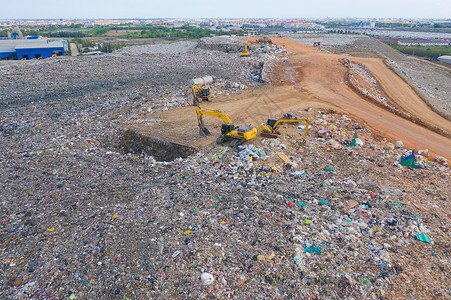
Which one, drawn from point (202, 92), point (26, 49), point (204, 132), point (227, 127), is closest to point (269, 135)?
point (227, 127)

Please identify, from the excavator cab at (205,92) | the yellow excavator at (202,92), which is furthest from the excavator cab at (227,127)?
the excavator cab at (205,92)

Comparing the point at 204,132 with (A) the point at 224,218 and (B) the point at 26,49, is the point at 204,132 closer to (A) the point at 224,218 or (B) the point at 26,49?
(A) the point at 224,218

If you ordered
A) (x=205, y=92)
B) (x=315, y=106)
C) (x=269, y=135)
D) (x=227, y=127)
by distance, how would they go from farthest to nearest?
(x=205, y=92) < (x=315, y=106) < (x=269, y=135) < (x=227, y=127)

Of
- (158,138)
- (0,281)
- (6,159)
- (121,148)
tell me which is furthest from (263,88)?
(0,281)

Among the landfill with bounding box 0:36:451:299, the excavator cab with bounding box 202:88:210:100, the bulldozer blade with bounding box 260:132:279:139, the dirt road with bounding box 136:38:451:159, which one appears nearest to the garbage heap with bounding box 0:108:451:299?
the landfill with bounding box 0:36:451:299

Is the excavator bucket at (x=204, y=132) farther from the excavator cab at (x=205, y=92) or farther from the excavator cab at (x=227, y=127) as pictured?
the excavator cab at (x=205, y=92)

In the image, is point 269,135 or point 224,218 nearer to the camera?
point 224,218

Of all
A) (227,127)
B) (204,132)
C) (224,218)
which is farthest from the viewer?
(204,132)

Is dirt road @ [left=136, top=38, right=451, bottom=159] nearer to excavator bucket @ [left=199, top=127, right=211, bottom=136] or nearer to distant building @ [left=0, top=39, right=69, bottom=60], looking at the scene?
excavator bucket @ [left=199, top=127, right=211, bottom=136]
